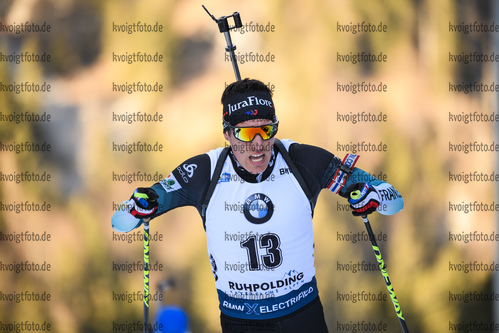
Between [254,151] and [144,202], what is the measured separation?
0.65 m

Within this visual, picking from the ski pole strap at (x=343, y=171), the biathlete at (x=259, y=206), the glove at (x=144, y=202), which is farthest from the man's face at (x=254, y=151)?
the glove at (x=144, y=202)

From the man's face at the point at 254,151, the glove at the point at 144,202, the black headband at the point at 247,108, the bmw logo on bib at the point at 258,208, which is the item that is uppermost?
the black headband at the point at 247,108

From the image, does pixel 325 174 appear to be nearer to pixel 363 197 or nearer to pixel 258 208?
pixel 363 197

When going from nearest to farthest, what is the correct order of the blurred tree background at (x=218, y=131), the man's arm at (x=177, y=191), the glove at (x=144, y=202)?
1. the glove at (x=144, y=202)
2. the man's arm at (x=177, y=191)
3. the blurred tree background at (x=218, y=131)

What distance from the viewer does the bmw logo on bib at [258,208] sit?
3.08 metres

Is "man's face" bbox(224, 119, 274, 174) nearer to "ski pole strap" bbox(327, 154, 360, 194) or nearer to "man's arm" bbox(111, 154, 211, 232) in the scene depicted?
"man's arm" bbox(111, 154, 211, 232)

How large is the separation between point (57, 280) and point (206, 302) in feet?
4.86

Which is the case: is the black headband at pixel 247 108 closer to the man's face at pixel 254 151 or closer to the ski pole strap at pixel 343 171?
the man's face at pixel 254 151

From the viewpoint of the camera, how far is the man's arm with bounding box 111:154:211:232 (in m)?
3.15

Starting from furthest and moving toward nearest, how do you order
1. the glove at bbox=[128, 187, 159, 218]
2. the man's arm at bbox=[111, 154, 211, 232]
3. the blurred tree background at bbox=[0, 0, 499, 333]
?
the blurred tree background at bbox=[0, 0, 499, 333], the man's arm at bbox=[111, 154, 211, 232], the glove at bbox=[128, 187, 159, 218]

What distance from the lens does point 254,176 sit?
10.4 ft

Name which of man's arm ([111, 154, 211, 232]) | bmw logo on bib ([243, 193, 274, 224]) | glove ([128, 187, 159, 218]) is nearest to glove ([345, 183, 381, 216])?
bmw logo on bib ([243, 193, 274, 224])

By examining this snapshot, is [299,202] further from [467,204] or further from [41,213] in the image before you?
[41,213]

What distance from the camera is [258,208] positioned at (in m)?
3.09
